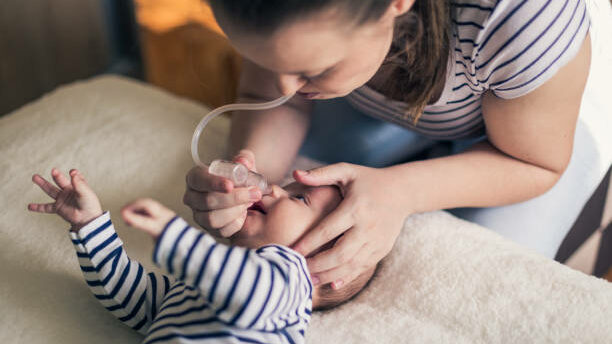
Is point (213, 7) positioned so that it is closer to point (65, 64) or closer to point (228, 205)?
point (228, 205)

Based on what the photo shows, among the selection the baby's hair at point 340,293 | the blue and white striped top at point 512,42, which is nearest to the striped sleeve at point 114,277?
the baby's hair at point 340,293

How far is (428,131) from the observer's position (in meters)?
0.98

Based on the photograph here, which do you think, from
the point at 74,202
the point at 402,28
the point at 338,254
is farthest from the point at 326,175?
the point at 74,202

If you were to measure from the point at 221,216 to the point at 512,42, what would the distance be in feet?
1.35

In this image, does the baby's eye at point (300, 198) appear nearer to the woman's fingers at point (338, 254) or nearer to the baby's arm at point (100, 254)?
the woman's fingers at point (338, 254)

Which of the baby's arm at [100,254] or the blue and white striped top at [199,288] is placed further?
the baby's arm at [100,254]

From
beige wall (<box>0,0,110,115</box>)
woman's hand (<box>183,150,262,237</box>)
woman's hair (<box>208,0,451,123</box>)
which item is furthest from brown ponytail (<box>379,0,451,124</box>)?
beige wall (<box>0,0,110,115</box>)

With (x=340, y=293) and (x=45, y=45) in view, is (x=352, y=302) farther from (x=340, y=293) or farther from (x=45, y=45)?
(x=45, y=45)

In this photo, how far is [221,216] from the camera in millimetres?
734

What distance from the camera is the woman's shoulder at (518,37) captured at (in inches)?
26.1

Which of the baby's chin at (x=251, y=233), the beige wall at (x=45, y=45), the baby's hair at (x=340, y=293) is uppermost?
the baby's chin at (x=251, y=233)

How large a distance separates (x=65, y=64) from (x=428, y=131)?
4.14ft

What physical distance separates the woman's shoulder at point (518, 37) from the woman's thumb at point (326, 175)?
0.21m

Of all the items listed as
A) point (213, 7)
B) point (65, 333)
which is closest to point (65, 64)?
point (65, 333)
